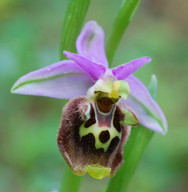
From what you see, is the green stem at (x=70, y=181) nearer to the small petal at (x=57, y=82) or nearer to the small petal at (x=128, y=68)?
the small petal at (x=57, y=82)

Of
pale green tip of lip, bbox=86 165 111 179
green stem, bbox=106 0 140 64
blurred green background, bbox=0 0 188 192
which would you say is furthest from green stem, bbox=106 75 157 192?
blurred green background, bbox=0 0 188 192

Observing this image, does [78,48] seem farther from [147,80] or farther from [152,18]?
[152,18]

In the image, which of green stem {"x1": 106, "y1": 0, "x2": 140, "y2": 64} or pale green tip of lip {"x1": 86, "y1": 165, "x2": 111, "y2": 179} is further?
green stem {"x1": 106, "y1": 0, "x2": 140, "y2": 64}

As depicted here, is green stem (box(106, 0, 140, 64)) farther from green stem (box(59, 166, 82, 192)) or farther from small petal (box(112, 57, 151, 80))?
green stem (box(59, 166, 82, 192))

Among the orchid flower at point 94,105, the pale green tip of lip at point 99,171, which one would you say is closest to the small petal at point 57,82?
the orchid flower at point 94,105

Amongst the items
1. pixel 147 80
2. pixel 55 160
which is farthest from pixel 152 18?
pixel 55 160

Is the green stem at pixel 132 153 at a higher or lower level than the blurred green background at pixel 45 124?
higher
